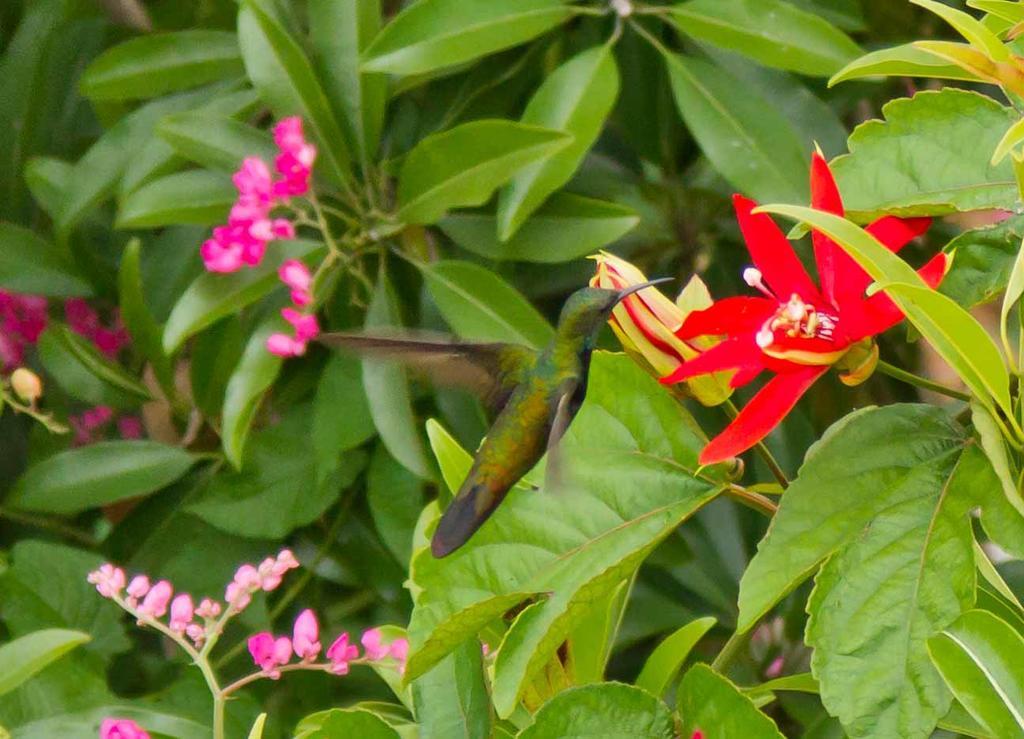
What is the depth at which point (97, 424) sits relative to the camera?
174cm

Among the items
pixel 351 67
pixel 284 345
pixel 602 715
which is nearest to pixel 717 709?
pixel 602 715

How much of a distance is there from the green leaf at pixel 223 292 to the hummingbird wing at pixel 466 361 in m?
0.38

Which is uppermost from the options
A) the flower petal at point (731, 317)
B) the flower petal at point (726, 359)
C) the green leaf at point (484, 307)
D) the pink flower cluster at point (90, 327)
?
the flower petal at point (731, 317)

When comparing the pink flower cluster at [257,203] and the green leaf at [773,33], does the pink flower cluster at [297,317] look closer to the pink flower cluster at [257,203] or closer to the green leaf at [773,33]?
the pink flower cluster at [257,203]

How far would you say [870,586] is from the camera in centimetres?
74

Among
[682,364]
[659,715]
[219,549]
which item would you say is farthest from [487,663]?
[219,549]

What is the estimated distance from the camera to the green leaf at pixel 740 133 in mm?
1389

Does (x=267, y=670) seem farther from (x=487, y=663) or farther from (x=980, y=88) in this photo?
(x=980, y=88)

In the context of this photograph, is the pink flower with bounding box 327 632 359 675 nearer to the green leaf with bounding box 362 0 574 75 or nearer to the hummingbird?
the hummingbird

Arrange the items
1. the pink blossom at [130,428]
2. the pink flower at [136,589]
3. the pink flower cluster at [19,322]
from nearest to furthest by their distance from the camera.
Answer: the pink flower at [136,589] < the pink flower cluster at [19,322] < the pink blossom at [130,428]

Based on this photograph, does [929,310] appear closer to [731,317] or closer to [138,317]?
[731,317]

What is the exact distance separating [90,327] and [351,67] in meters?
0.52

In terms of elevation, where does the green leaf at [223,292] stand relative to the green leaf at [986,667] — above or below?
below

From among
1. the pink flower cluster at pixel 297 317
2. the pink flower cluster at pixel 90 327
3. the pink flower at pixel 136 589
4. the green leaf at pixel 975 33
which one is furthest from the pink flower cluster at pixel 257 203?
the green leaf at pixel 975 33
